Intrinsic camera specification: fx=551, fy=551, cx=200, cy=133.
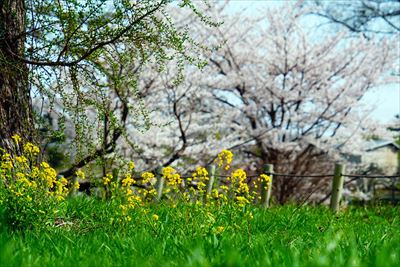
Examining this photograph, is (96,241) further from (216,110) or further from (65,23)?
(216,110)

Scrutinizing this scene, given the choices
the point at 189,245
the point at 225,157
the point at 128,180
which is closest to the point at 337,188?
the point at 225,157

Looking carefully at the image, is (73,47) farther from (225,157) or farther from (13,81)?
(225,157)

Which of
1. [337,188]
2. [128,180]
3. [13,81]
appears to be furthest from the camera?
[337,188]

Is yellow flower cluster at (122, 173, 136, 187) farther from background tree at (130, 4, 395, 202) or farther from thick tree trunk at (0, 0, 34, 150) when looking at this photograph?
background tree at (130, 4, 395, 202)

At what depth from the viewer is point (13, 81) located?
5973 mm

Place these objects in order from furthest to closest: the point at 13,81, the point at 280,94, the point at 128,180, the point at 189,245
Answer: the point at 280,94 < the point at 13,81 < the point at 128,180 < the point at 189,245

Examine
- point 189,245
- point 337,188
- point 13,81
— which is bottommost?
point 189,245

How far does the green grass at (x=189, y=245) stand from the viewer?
287 centimetres

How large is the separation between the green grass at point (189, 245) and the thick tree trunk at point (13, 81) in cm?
116

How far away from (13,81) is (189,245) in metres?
3.49

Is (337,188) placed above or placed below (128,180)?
above

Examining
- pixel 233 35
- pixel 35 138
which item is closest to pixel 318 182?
pixel 233 35

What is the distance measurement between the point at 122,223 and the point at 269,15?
1037 centimetres

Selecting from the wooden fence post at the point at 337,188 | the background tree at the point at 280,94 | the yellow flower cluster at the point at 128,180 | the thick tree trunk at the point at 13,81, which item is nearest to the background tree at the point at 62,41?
the thick tree trunk at the point at 13,81
